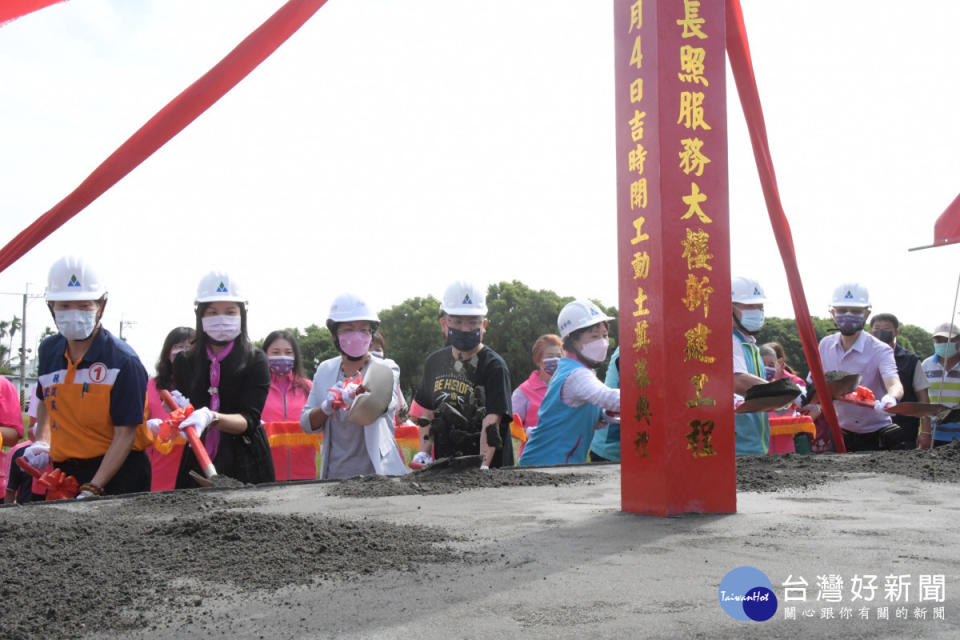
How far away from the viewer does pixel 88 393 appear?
4.35 metres

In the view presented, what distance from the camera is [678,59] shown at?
3.58 meters

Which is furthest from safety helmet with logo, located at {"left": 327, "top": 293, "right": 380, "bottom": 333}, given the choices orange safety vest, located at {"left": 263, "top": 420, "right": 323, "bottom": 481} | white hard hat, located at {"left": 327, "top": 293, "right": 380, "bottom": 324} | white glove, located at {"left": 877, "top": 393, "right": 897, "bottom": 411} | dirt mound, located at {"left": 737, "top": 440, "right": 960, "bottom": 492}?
white glove, located at {"left": 877, "top": 393, "right": 897, "bottom": 411}

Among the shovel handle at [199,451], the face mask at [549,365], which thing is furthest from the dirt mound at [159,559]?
the face mask at [549,365]

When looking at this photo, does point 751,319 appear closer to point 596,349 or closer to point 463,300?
point 596,349

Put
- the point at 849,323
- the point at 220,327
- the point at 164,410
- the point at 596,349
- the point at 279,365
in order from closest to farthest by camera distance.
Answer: the point at 220,327 → the point at 596,349 → the point at 164,410 → the point at 279,365 → the point at 849,323

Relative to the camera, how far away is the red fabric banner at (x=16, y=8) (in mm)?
2594

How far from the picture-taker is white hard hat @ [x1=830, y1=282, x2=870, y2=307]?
7.65 m

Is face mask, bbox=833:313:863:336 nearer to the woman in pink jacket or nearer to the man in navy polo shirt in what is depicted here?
the woman in pink jacket

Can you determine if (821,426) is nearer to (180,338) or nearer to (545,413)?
(545,413)

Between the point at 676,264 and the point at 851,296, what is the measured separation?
16.1 ft

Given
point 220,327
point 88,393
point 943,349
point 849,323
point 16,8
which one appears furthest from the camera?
point 943,349

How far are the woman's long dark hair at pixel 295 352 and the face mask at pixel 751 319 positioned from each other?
350cm

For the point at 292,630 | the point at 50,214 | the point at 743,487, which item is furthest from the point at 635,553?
the point at 50,214

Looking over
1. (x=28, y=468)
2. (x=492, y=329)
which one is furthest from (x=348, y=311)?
(x=492, y=329)
